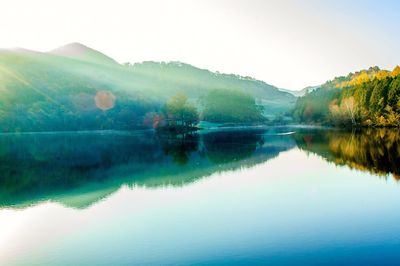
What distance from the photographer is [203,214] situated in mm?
23172

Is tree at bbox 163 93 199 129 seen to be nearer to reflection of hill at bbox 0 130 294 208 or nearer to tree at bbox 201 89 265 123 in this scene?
tree at bbox 201 89 265 123

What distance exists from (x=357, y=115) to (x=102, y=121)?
301ft

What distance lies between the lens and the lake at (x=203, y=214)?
16.6 m

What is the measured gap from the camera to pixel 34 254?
1706 cm

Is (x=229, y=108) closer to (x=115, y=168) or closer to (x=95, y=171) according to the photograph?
(x=115, y=168)

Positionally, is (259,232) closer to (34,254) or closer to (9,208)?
(34,254)

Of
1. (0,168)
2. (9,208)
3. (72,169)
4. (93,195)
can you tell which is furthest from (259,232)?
A: (0,168)

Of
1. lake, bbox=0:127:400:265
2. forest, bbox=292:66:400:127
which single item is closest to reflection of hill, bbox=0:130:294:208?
lake, bbox=0:127:400:265

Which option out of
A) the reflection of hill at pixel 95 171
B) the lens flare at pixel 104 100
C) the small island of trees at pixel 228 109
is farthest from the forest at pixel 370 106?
the lens flare at pixel 104 100

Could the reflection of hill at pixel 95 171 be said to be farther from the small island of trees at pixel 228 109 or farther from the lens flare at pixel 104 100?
the lens flare at pixel 104 100

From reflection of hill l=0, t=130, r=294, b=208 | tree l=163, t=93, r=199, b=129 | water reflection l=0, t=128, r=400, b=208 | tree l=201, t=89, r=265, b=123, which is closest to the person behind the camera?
reflection of hill l=0, t=130, r=294, b=208

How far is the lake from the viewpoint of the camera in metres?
16.6

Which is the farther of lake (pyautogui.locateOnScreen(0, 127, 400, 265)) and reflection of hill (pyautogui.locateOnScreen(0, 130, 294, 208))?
reflection of hill (pyautogui.locateOnScreen(0, 130, 294, 208))

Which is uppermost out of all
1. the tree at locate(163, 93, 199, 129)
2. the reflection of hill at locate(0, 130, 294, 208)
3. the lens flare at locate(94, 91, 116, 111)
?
the lens flare at locate(94, 91, 116, 111)
